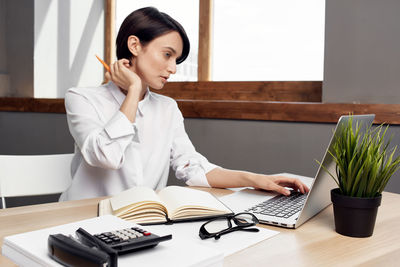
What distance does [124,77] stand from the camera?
1.38 metres

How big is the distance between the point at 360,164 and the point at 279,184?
0.40 m

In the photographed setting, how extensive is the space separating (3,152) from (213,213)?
8.34ft

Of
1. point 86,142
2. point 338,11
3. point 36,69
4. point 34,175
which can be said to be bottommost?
point 34,175

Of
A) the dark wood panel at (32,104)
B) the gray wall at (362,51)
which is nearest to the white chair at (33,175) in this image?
the gray wall at (362,51)

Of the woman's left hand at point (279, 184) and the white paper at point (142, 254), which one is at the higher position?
the white paper at point (142, 254)

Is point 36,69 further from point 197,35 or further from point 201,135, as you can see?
point 201,135

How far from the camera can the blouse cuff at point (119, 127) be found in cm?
119

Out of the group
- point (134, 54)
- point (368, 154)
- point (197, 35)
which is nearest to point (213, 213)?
point (368, 154)

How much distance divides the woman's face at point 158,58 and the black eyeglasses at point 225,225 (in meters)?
0.71

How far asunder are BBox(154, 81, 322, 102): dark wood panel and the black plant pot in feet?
4.01

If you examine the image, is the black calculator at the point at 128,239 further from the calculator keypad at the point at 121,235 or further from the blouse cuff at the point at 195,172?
the blouse cuff at the point at 195,172

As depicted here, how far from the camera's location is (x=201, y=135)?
2.08 m

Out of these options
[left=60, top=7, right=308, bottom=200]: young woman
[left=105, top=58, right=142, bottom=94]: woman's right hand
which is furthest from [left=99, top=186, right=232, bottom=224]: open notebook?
[left=105, top=58, right=142, bottom=94]: woman's right hand

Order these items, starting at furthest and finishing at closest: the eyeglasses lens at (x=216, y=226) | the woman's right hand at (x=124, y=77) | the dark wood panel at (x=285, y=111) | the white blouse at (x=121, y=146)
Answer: the dark wood panel at (x=285, y=111), the woman's right hand at (x=124, y=77), the white blouse at (x=121, y=146), the eyeglasses lens at (x=216, y=226)
